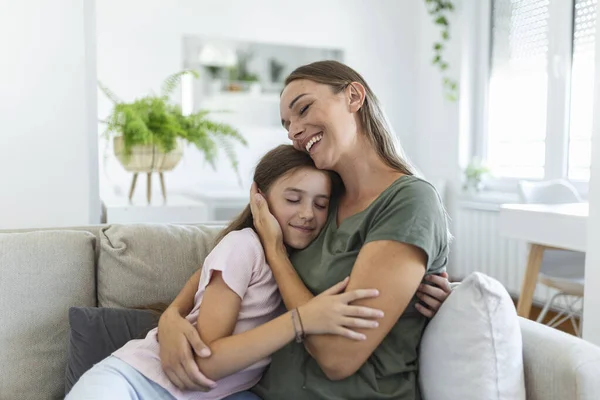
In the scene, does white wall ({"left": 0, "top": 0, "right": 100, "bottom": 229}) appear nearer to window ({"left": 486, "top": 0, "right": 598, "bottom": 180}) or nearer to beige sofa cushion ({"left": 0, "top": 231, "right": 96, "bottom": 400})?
beige sofa cushion ({"left": 0, "top": 231, "right": 96, "bottom": 400})

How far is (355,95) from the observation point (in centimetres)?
133

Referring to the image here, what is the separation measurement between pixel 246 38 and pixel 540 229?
101 inches

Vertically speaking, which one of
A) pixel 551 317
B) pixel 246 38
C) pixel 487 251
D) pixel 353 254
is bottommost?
pixel 551 317

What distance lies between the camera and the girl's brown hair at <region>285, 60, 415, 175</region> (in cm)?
133

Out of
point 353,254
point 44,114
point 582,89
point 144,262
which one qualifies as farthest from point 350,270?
point 582,89

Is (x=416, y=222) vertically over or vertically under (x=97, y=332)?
over

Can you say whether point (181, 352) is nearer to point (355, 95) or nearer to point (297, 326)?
point (297, 326)

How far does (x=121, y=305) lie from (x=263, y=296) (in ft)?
1.48

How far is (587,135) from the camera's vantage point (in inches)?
132

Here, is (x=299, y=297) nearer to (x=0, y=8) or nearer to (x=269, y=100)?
(x=0, y=8)

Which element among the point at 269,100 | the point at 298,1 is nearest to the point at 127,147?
the point at 269,100

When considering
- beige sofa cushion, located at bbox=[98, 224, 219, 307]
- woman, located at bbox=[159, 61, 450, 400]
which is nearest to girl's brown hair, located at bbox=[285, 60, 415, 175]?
woman, located at bbox=[159, 61, 450, 400]

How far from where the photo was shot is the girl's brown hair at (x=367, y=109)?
1333mm

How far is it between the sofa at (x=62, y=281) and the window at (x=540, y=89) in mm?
2588
